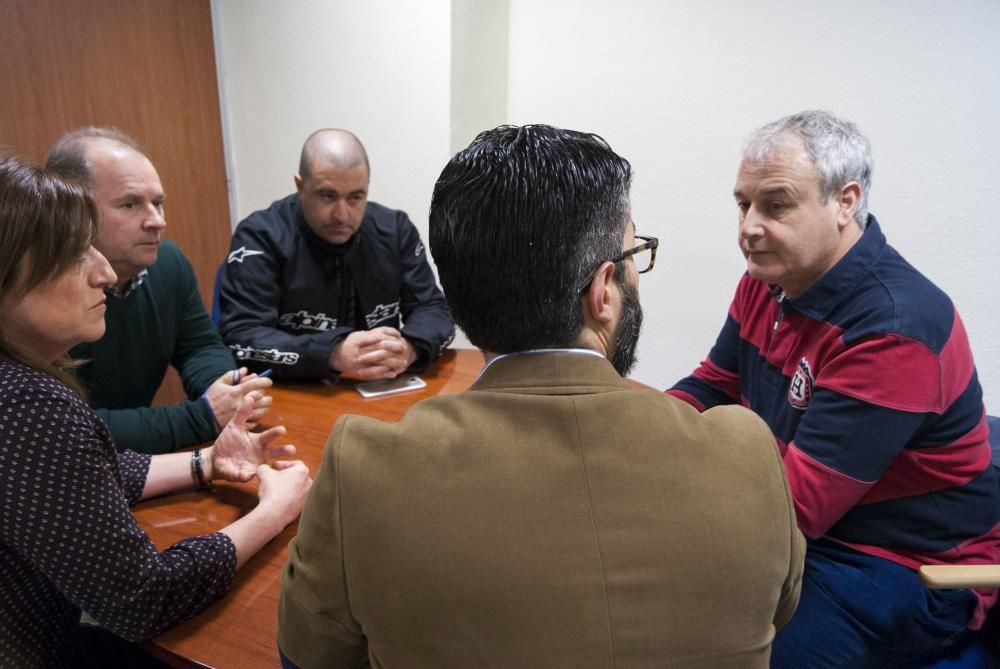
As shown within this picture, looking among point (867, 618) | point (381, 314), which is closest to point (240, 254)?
point (381, 314)

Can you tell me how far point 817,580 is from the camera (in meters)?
1.23

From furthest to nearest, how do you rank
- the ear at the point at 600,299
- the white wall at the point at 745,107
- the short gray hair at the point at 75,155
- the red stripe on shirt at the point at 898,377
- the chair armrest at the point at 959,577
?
1. the white wall at the point at 745,107
2. the short gray hair at the point at 75,155
3. the red stripe on shirt at the point at 898,377
4. the chair armrest at the point at 959,577
5. the ear at the point at 600,299

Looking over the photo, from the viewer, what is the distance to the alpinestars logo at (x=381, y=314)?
2297 millimetres

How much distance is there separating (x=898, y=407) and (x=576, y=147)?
31.6 inches

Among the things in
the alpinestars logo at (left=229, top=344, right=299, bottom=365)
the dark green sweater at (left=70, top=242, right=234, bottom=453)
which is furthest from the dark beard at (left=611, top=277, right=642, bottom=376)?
the alpinestars logo at (left=229, top=344, right=299, bottom=365)

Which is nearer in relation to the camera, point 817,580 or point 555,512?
point 555,512

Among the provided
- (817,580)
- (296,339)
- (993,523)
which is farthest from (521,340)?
(296,339)

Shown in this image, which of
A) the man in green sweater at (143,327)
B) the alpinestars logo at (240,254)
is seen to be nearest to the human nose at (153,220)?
the man in green sweater at (143,327)

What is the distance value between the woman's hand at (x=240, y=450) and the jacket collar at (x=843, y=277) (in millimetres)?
1143

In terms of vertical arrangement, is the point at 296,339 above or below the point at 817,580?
above

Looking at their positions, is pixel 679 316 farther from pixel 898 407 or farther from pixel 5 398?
pixel 5 398

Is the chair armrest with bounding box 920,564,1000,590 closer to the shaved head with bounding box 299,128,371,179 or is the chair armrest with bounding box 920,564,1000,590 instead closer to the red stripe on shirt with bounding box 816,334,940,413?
the red stripe on shirt with bounding box 816,334,940,413

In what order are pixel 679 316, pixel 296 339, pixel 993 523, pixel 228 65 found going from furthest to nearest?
1. pixel 228 65
2. pixel 679 316
3. pixel 296 339
4. pixel 993 523

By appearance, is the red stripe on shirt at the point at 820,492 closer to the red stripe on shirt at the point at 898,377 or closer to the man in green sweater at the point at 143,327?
the red stripe on shirt at the point at 898,377
